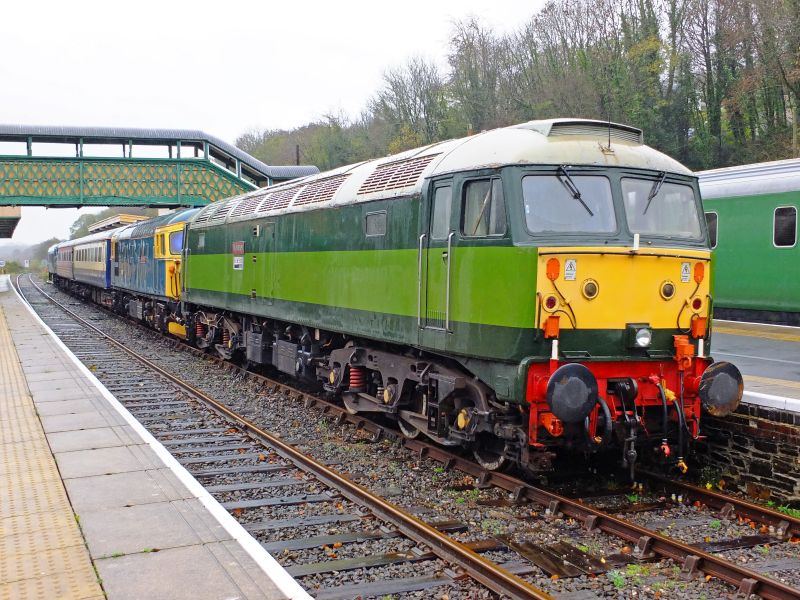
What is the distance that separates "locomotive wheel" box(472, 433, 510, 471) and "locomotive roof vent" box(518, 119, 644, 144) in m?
3.17

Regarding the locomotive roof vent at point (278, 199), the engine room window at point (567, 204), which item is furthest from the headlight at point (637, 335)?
the locomotive roof vent at point (278, 199)

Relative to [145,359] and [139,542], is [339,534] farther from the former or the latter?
[145,359]

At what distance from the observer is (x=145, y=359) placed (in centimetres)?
1745

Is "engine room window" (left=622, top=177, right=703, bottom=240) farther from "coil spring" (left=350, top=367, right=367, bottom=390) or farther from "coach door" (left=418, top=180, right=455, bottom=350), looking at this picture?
"coil spring" (left=350, top=367, right=367, bottom=390)

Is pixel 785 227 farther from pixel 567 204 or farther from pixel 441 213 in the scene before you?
pixel 441 213

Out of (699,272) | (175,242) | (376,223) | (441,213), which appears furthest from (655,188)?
(175,242)

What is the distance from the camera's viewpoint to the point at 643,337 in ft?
23.1

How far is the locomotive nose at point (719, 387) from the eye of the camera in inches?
277

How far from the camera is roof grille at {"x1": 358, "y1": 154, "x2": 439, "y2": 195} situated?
8.44 m

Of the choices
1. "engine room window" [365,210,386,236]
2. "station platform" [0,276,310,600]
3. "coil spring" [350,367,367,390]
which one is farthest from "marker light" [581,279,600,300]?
"coil spring" [350,367,367,390]

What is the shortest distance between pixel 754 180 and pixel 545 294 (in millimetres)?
10805

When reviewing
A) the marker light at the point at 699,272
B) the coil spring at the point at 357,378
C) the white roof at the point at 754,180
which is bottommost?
the coil spring at the point at 357,378

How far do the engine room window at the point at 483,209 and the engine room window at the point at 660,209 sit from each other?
1.24 metres

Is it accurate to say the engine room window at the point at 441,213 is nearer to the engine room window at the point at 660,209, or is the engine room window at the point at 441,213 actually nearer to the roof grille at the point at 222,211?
the engine room window at the point at 660,209
